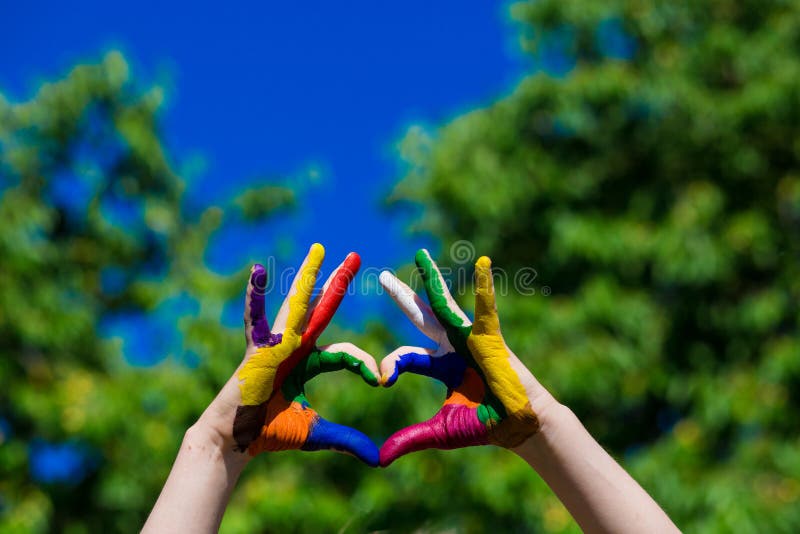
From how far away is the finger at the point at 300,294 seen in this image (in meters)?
2.56

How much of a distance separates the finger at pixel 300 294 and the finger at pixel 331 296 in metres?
0.04

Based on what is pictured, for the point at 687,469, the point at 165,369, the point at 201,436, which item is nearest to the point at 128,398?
the point at 165,369

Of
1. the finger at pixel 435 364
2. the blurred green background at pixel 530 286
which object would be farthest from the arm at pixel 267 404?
the blurred green background at pixel 530 286

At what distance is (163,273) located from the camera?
33.8 feet

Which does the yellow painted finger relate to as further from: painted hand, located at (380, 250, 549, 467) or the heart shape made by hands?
painted hand, located at (380, 250, 549, 467)

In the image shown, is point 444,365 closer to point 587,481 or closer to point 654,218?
point 587,481

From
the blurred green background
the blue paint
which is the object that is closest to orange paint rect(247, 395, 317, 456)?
the blue paint

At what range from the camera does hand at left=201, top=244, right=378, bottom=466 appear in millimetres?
2494

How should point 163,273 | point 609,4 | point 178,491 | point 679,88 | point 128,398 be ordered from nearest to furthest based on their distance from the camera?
point 178,491, point 128,398, point 679,88, point 609,4, point 163,273

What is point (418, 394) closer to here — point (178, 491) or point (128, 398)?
point (128, 398)

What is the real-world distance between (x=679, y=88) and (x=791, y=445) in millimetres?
3522

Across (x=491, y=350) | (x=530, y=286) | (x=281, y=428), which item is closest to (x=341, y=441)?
(x=281, y=428)

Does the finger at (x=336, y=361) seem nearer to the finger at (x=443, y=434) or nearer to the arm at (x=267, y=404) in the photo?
the arm at (x=267, y=404)

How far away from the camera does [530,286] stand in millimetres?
8812
